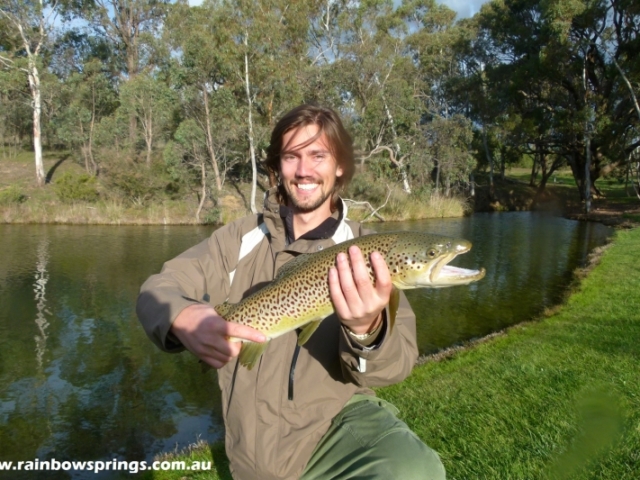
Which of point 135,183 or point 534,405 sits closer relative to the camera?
point 534,405

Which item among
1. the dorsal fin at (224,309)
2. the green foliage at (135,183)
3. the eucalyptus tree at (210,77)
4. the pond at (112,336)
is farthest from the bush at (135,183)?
the dorsal fin at (224,309)

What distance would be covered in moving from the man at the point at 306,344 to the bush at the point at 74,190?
27.8 metres

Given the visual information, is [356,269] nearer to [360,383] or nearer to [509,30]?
[360,383]

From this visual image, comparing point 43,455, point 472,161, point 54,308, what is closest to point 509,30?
point 472,161

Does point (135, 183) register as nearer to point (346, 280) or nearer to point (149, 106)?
point (149, 106)

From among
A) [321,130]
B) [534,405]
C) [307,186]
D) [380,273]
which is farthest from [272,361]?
[534,405]

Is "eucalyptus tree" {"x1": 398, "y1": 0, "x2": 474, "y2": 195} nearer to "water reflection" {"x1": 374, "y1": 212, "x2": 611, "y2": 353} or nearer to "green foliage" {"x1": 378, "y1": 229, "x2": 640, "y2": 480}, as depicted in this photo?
"water reflection" {"x1": 374, "y1": 212, "x2": 611, "y2": 353}

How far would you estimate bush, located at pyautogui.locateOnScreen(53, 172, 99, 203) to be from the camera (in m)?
27.6

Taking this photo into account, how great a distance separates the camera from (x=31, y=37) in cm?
3509

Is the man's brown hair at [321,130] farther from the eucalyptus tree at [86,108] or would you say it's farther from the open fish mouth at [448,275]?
the eucalyptus tree at [86,108]

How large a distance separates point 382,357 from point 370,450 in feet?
1.56

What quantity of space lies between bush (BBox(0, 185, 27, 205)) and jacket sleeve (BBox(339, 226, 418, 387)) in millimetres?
28930

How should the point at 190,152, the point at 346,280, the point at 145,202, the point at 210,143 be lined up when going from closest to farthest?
the point at 346,280 < the point at 145,202 < the point at 210,143 < the point at 190,152

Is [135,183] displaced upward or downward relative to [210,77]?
downward
